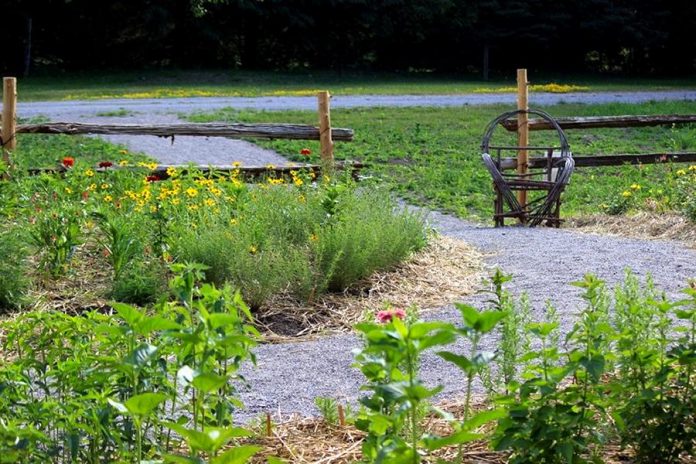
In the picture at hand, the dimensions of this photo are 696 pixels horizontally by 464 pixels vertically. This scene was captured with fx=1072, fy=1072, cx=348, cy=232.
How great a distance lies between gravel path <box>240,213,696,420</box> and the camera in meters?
4.62

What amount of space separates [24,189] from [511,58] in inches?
1330

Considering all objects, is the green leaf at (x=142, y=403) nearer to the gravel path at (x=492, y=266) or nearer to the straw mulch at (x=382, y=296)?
the gravel path at (x=492, y=266)

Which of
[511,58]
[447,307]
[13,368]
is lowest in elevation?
[447,307]

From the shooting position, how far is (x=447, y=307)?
6215mm

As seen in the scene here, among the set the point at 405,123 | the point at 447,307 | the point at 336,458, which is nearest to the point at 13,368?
the point at 336,458

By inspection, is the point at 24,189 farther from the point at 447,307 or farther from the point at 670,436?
the point at 670,436

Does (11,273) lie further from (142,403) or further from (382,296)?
(142,403)

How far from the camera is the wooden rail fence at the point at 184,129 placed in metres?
9.66

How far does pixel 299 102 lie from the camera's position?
2381 centimetres

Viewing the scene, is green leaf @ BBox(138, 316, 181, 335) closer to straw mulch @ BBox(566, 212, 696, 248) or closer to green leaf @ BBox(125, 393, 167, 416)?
green leaf @ BBox(125, 393, 167, 416)

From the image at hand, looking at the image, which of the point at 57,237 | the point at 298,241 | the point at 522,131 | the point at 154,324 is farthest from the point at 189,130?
the point at 154,324

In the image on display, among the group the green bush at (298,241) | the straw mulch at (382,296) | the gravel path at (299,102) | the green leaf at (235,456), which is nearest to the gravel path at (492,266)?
the straw mulch at (382,296)

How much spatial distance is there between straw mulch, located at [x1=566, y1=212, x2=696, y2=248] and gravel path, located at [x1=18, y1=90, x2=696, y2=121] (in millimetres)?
11867

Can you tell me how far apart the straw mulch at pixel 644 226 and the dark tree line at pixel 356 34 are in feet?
88.4
